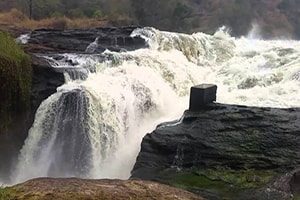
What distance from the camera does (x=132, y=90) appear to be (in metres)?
13.6

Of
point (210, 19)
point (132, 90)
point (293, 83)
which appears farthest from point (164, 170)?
point (210, 19)

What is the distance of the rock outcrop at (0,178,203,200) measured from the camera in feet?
17.0

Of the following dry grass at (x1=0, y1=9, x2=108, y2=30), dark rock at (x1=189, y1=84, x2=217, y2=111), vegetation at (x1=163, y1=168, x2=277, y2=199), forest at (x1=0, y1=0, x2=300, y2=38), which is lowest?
vegetation at (x1=163, y1=168, x2=277, y2=199)

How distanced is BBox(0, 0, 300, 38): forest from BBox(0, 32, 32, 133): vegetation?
705 inches

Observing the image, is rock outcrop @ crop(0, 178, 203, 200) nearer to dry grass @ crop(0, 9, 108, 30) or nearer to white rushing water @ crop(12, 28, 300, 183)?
white rushing water @ crop(12, 28, 300, 183)

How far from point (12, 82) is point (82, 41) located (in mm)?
8567

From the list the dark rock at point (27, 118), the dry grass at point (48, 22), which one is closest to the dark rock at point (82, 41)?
the dark rock at point (27, 118)

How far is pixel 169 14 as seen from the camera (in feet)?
130

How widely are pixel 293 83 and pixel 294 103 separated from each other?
6.53 ft

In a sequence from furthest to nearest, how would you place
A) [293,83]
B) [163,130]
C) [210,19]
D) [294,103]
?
[210,19] → [293,83] → [294,103] → [163,130]

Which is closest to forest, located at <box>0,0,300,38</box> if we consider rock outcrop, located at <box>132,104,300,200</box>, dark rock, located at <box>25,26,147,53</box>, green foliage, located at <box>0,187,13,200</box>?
dark rock, located at <box>25,26,147,53</box>

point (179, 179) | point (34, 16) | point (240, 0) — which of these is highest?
point (240, 0)

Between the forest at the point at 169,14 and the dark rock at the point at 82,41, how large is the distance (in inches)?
372

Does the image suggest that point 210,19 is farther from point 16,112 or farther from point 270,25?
point 16,112
